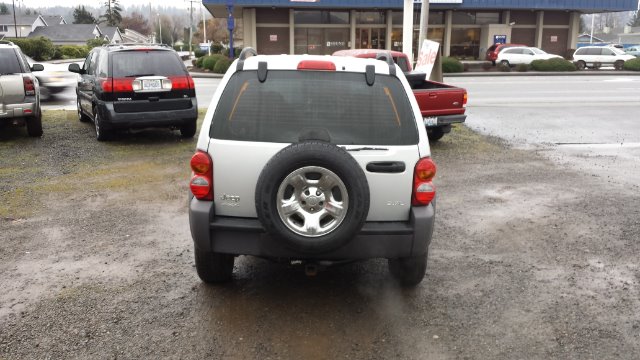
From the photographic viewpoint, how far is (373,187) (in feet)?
13.5

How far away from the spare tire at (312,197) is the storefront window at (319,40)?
4159 cm

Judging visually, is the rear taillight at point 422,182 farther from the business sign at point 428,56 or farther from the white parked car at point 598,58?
the white parked car at point 598,58

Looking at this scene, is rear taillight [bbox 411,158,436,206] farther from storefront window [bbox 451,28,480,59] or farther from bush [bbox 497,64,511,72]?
storefront window [bbox 451,28,480,59]

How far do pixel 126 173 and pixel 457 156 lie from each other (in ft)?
18.2

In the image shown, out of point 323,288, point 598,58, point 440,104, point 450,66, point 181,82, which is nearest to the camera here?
point 323,288

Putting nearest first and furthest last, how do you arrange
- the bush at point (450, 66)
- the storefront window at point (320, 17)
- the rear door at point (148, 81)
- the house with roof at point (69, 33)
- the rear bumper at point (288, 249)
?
the rear bumper at point (288, 249)
the rear door at point (148, 81)
the bush at point (450, 66)
the storefront window at point (320, 17)
the house with roof at point (69, 33)

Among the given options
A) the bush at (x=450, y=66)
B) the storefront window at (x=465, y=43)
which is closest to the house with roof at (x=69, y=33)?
the storefront window at (x=465, y=43)

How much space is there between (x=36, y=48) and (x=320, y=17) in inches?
954

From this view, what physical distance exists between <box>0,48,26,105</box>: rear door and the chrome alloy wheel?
26.9ft

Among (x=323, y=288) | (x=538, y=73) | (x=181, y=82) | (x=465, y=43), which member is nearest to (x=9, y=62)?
(x=181, y=82)

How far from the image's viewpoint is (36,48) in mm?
49094

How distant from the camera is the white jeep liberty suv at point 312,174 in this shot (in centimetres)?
388

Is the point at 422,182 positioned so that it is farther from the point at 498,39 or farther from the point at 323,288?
the point at 498,39

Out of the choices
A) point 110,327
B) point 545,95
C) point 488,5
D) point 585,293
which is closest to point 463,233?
point 585,293
